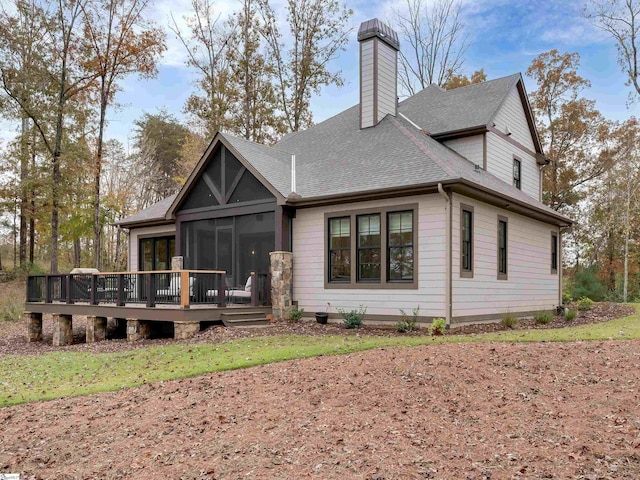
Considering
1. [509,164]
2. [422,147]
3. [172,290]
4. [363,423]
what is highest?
[509,164]

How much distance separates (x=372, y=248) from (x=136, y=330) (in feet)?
20.4

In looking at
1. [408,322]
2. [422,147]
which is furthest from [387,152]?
[408,322]

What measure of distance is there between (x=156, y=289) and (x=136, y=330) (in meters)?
1.16

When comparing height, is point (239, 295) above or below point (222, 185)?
below

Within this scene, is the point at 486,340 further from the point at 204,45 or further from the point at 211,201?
the point at 204,45

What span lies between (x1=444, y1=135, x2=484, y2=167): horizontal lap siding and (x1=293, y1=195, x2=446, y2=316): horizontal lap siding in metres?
4.70

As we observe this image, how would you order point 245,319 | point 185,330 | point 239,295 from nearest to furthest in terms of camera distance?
1. point 185,330
2. point 245,319
3. point 239,295

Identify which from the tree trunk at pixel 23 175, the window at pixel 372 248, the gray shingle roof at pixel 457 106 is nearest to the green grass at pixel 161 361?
the window at pixel 372 248

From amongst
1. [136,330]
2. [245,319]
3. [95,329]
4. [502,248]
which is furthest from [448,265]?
[95,329]

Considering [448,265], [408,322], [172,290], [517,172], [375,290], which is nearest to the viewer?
[448,265]

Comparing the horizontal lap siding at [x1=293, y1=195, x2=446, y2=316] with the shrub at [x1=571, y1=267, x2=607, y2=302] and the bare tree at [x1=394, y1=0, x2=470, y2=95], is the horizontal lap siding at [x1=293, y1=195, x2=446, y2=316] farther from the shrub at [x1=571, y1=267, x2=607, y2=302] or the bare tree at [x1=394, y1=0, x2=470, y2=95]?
the bare tree at [x1=394, y1=0, x2=470, y2=95]

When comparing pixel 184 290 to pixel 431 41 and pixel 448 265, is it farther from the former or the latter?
pixel 431 41

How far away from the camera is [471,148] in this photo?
16.1 m

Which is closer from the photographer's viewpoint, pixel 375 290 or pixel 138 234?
pixel 375 290
